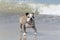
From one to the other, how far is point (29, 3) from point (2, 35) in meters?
8.07

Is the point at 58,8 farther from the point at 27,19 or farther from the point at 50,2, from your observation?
the point at 27,19

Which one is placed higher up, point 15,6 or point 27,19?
point 27,19

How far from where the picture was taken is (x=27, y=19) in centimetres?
646

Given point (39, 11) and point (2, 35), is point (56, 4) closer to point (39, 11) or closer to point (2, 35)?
point (39, 11)

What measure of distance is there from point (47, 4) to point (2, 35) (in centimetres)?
764

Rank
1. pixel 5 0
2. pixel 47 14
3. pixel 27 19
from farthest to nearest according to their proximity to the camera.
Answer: pixel 5 0 → pixel 47 14 → pixel 27 19

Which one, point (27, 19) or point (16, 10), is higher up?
point (27, 19)

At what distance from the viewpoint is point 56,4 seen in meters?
14.6

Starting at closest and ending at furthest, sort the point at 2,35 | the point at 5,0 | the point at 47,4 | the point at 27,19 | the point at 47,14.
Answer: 1. the point at 27,19
2. the point at 2,35
3. the point at 47,14
4. the point at 47,4
5. the point at 5,0

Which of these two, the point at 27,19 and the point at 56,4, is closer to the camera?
the point at 27,19

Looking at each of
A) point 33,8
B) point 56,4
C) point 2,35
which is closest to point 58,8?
point 56,4

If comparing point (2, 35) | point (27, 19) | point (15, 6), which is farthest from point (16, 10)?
point (27, 19)

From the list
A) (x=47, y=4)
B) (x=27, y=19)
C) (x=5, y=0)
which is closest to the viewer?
(x=27, y=19)

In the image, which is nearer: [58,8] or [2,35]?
[2,35]
